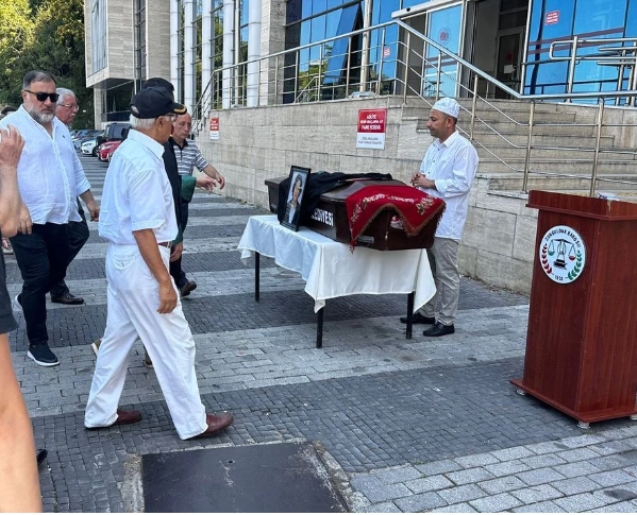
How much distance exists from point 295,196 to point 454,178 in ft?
4.69

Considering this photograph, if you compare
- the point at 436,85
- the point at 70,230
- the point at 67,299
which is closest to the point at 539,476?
the point at 70,230

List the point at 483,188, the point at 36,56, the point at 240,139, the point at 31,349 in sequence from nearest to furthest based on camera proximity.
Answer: the point at 31,349
the point at 483,188
the point at 240,139
the point at 36,56

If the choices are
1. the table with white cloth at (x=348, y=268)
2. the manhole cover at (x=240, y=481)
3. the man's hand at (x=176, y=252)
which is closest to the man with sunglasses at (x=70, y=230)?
the man's hand at (x=176, y=252)

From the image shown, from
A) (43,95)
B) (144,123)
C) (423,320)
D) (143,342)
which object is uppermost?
(43,95)

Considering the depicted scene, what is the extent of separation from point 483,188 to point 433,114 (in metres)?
2.28

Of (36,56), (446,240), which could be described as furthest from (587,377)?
(36,56)

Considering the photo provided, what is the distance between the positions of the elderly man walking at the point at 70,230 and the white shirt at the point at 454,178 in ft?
10.4

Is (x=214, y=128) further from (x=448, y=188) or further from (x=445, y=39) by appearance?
(x=448, y=188)

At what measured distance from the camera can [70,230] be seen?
5367 mm

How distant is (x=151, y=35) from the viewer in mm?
32906

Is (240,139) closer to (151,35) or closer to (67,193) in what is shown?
(67,193)

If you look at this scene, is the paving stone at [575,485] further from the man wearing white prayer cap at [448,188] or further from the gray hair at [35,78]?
the gray hair at [35,78]

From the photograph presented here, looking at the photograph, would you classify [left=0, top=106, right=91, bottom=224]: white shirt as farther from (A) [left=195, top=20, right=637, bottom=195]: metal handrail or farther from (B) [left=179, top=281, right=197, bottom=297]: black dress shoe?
(A) [left=195, top=20, right=637, bottom=195]: metal handrail

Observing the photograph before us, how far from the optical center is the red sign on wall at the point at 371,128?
357 inches
